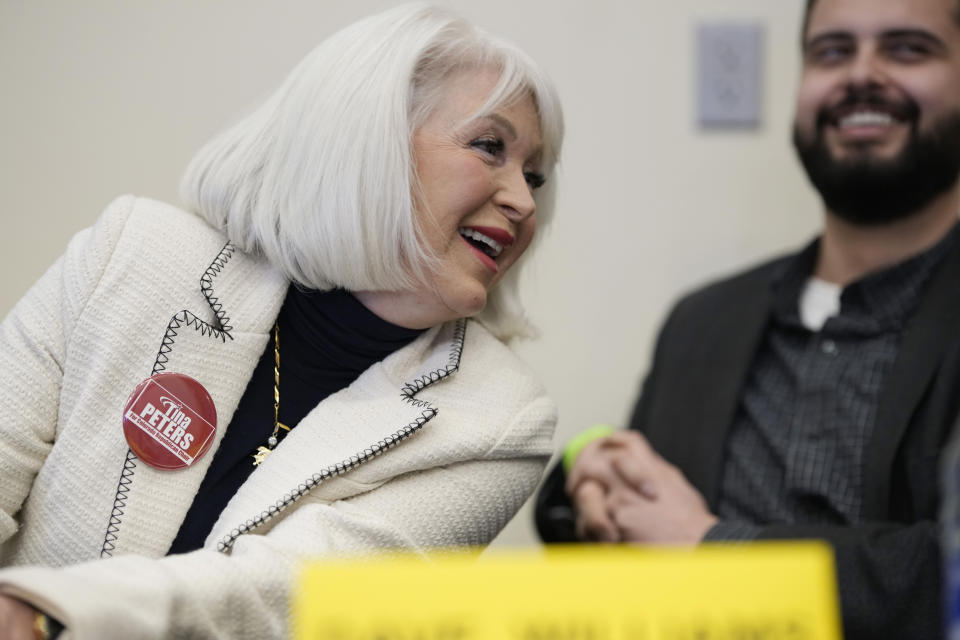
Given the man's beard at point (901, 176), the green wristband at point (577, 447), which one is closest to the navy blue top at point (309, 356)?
the green wristband at point (577, 447)

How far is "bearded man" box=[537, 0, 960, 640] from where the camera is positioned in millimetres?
1193

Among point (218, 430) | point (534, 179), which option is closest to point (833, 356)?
point (534, 179)

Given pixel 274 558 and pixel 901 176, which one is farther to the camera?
pixel 901 176

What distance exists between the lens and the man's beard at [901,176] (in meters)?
1.40

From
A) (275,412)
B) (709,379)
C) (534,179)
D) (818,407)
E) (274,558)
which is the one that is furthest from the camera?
(709,379)

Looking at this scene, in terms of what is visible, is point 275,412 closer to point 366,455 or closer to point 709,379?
point 366,455

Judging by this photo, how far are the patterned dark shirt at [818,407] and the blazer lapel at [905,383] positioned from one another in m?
0.04

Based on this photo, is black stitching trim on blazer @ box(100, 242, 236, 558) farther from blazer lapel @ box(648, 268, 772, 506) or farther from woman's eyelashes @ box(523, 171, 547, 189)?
blazer lapel @ box(648, 268, 772, 506)

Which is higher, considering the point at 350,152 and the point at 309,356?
the point at 350,152

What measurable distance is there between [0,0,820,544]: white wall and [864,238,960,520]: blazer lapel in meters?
0.52

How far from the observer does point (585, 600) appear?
415 mm

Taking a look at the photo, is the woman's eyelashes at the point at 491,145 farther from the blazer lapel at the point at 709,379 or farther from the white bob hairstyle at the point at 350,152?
the blazer lapel at the point at 709,379

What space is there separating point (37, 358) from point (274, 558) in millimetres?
363

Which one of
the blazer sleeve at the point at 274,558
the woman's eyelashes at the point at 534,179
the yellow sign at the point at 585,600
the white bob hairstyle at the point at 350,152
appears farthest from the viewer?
the woman's eyelashes at the point at 534,179
